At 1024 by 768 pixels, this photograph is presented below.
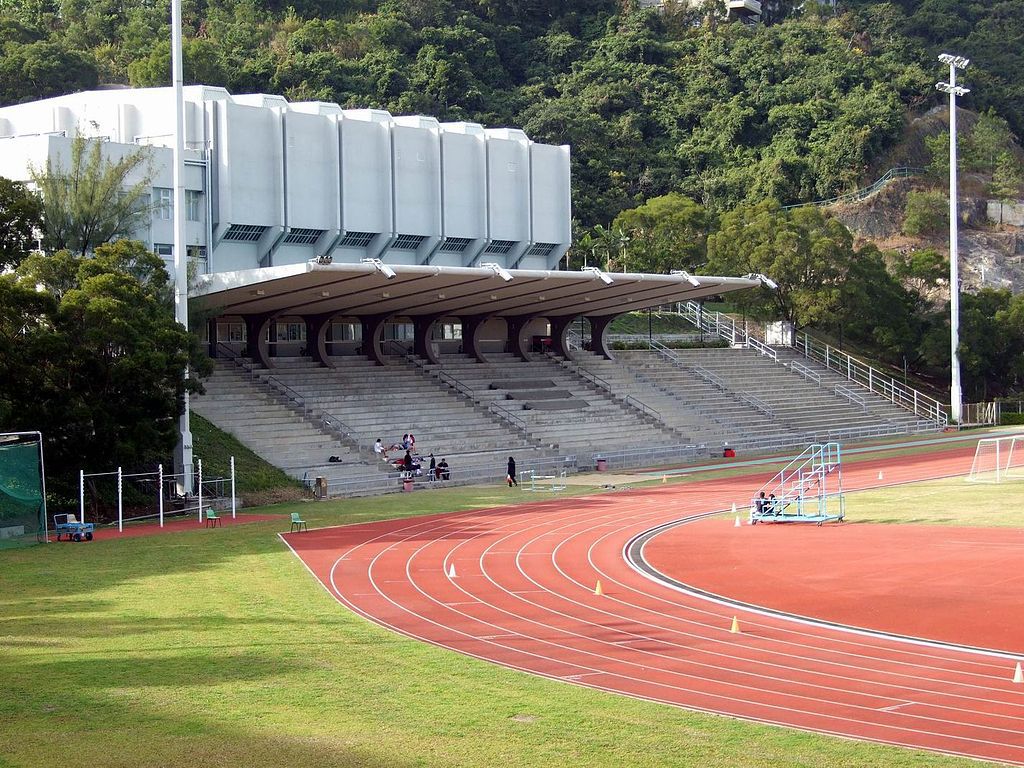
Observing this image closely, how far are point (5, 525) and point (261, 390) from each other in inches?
635

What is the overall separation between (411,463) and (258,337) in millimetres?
9138

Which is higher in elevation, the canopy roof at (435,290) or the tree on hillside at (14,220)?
the tree on hillside at (14,220)

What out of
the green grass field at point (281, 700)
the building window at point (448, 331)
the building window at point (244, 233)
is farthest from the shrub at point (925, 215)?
the green grass field at point (281, 700)

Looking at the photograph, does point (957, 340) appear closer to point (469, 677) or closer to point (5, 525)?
point (5, 525)

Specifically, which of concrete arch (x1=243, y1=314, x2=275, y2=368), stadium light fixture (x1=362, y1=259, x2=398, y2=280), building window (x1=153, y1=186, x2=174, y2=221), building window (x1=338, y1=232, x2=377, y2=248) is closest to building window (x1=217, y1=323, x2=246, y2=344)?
concrete arch (x1=243, y1=314, x2=275, y2=368)

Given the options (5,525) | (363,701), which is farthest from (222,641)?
(5,525)

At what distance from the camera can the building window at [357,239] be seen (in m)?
50.9

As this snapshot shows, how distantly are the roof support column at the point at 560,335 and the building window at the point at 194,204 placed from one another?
17247 mm

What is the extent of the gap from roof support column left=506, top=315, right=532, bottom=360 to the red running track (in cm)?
2655

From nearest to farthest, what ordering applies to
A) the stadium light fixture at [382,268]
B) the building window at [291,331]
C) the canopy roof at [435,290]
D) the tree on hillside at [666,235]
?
1. the canopy roof at [435,290]
2. the stadium light fixture at [382,268]
3. the building window at [291,331]
4. the tree on hillside at [666,235]

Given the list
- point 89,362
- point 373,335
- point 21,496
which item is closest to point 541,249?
point 373,335

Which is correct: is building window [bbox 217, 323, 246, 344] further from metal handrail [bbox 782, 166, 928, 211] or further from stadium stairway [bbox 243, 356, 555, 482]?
metal handrail [bbox 782, 166, 928, 211]

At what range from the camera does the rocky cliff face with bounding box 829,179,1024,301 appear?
8606 cm

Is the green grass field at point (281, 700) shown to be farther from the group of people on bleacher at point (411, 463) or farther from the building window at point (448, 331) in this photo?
the building window at point (448, 331)
